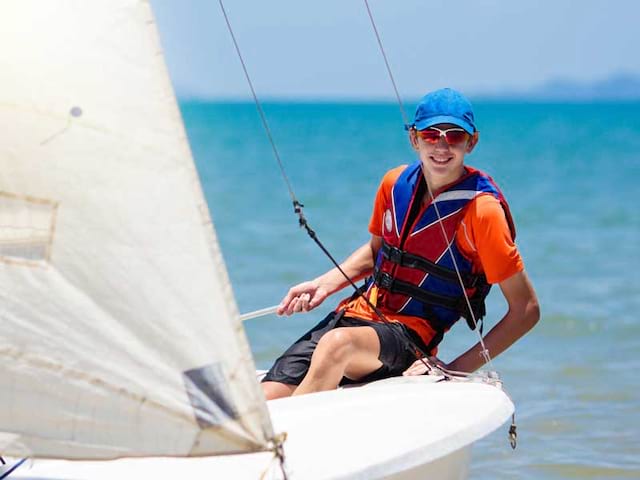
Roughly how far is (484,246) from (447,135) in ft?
1.32

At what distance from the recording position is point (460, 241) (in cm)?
403

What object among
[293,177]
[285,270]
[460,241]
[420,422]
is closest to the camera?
[420,422]

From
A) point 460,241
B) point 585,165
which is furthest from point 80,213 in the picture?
point 585,165

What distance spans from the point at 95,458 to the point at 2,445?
0.89ft

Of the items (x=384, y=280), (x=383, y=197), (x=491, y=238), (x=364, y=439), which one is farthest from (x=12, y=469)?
(x=383, y=197)

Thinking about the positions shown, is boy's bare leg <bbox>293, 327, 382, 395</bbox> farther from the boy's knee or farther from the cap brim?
the cap brim

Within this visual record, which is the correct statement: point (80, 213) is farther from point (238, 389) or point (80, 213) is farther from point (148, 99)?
point (238, 389)

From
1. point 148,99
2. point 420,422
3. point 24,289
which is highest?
point 148,99

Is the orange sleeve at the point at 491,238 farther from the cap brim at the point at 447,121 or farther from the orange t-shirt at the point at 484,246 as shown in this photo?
the cap brim at the point at 447,121

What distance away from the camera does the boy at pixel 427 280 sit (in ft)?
12.7

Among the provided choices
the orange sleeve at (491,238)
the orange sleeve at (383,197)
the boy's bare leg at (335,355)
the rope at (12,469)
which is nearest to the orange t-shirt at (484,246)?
the orange sleeve at (491,238)

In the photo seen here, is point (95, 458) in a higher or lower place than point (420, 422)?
higher

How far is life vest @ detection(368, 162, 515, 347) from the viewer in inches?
→ 159

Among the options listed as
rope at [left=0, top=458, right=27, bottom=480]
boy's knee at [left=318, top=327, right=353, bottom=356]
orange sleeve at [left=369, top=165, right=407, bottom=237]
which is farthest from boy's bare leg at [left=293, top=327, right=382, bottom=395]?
rope at [left=0, top=458, right=27, bottom=480]
